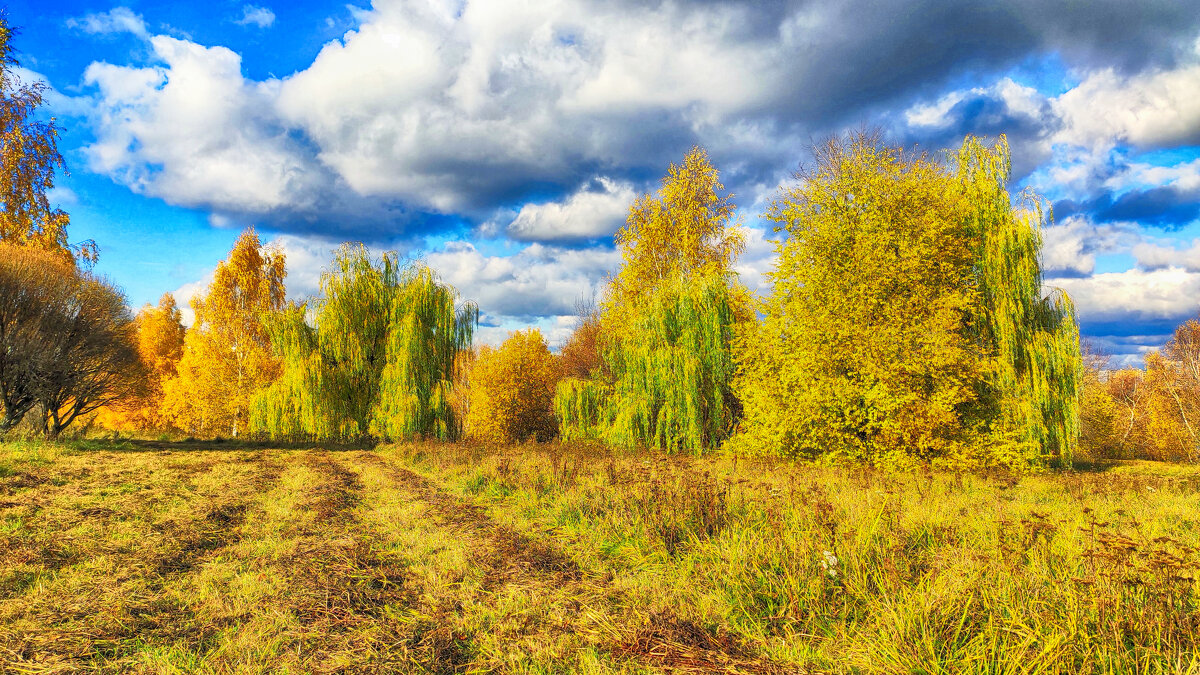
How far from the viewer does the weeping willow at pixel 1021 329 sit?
13188mm

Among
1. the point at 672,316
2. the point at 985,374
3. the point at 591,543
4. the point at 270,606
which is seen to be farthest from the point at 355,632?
the point at 985,374

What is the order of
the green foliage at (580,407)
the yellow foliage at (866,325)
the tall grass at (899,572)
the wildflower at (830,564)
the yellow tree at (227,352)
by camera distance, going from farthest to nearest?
the yellow tree at (227,352) → the green foliage at (580,407) → the yellow foliage at (866,325) → the wildflower at (830,564) → the tall grass at (899,572)

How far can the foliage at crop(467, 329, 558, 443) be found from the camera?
21.4 meters

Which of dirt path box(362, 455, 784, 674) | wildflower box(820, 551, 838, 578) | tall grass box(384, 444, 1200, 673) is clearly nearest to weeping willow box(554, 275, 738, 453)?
tall grass box(384, 444, 1200, 673)

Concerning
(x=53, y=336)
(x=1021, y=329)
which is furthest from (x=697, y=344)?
(x=53, y=336)

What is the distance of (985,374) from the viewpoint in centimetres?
1343

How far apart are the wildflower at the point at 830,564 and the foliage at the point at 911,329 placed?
8654mm

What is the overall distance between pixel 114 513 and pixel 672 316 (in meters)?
13.6

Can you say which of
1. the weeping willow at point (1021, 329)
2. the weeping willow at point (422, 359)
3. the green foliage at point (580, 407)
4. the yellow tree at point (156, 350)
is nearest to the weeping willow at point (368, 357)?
the weeping willow at point (422, 359)

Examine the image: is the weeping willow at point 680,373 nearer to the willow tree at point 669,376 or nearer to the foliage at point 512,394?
the willow tree at point 669,376

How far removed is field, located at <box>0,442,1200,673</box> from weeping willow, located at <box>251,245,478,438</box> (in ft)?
38.9

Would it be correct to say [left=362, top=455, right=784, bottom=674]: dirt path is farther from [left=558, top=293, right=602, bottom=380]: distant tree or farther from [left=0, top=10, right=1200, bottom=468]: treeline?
[left=558, top=293, right=602, bottom=380]: distant tree

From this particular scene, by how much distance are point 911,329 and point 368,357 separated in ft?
62.0

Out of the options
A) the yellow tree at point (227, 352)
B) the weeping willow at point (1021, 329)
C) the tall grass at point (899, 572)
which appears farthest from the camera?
the yellow tree at point (227, 352)
